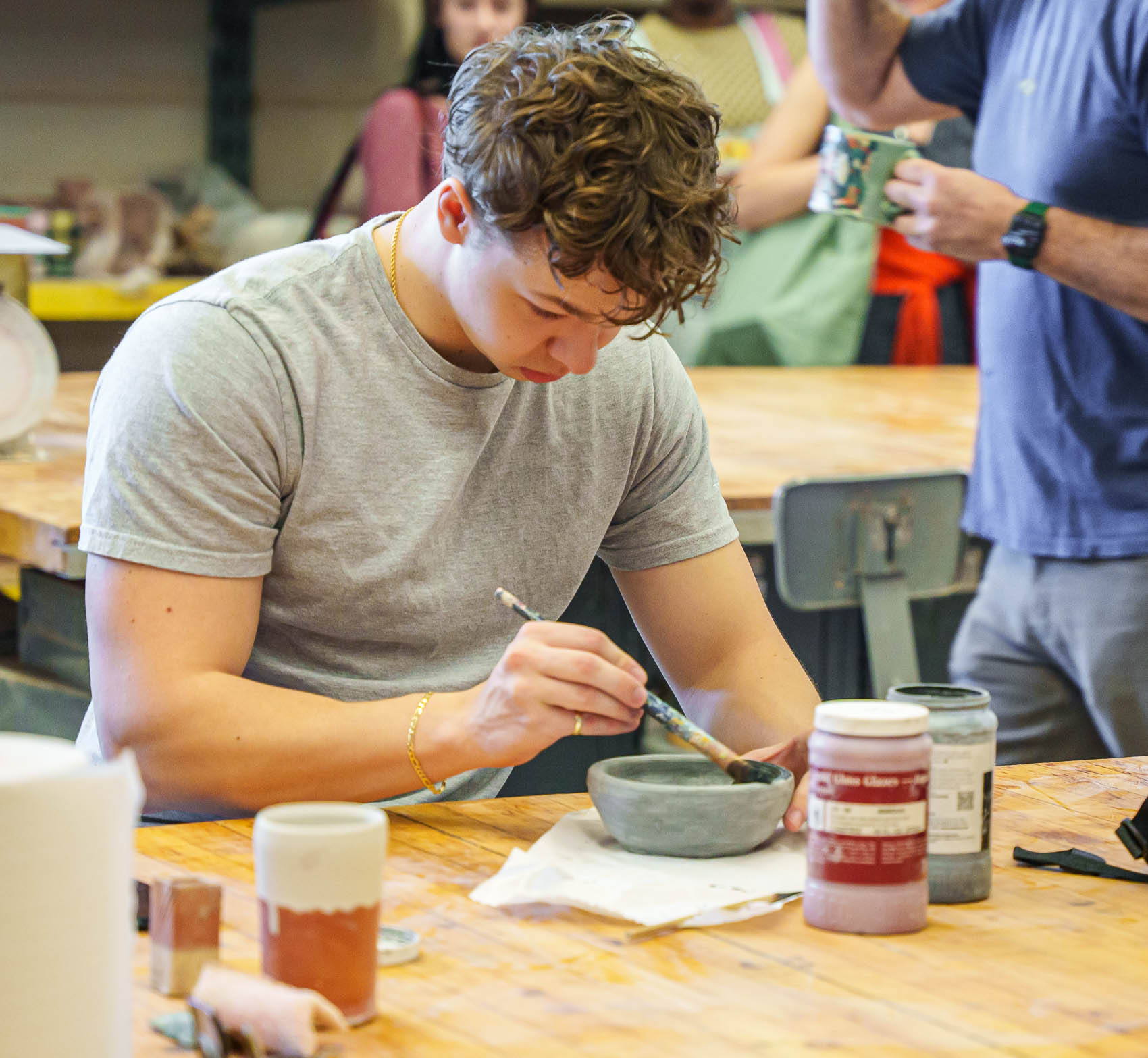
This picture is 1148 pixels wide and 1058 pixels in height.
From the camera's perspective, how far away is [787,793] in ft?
3.67

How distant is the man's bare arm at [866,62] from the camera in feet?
7.41

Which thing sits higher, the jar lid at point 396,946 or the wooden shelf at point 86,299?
the jar lid at point 396,946

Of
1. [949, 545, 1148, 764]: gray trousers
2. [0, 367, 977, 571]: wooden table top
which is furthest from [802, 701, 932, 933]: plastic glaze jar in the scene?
[0, 367, 977, 571]: wooden table top

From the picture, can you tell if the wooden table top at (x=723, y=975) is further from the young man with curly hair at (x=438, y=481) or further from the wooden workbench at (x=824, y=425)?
the wooden workbench at (x=824, y=425)

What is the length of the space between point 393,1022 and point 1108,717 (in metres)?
1.38

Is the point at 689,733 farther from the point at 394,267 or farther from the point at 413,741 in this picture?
the point at 394,267

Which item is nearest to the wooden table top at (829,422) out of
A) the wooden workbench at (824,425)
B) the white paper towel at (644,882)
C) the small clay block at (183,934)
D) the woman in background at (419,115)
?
the wooden workbench at (824,425)

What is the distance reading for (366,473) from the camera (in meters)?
1.32

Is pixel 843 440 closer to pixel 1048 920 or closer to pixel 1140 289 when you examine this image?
pixel 1140 289

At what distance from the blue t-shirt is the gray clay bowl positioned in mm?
993

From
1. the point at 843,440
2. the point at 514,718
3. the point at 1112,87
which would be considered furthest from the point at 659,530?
the point at 843,440

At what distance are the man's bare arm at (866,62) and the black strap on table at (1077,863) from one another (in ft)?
4.72

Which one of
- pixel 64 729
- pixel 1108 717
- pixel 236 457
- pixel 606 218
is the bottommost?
pixel 64 729

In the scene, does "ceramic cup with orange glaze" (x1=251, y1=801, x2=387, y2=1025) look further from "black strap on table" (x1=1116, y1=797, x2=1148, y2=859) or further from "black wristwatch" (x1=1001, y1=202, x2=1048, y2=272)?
"black wristwatch" (x1=1001, y1=202, x2=1048, y2=272)
